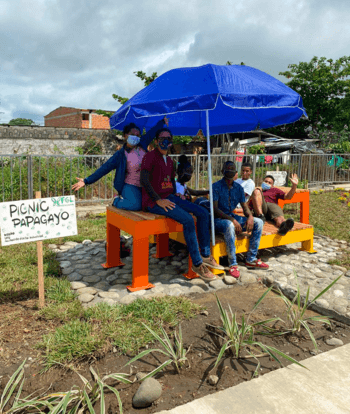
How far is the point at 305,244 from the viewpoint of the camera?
600 centimetres

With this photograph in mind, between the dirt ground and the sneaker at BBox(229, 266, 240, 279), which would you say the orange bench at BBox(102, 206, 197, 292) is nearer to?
the sneaker at BBox(229, 266, 240, 279)

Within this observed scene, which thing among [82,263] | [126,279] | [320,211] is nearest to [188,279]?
[126,279]

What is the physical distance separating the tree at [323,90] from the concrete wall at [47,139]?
700 inches

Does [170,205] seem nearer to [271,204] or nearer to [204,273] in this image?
[204,273]

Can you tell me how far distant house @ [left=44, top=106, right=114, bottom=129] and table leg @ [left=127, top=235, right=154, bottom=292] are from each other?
1330 inches

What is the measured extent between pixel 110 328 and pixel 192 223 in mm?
1653

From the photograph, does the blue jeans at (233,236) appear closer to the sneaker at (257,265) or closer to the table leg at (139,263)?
the sneaker at (257,265)

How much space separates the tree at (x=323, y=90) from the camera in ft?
94.8

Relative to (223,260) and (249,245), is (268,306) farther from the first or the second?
(223,260)

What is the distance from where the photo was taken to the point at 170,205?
4.39 metres

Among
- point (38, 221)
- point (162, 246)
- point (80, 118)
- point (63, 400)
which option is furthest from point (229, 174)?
point (80, 118)

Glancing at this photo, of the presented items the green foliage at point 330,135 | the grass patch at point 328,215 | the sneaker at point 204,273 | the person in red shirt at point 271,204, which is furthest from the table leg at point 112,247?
the green foliage at point 330,135

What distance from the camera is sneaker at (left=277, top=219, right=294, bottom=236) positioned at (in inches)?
207

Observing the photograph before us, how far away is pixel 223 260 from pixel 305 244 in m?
1.55
